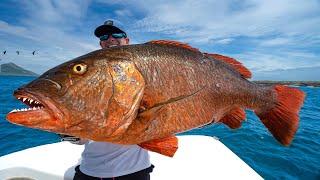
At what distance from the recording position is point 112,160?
3.57 m

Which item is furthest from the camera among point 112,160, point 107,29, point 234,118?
point 107,29

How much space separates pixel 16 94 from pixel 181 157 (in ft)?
14.2

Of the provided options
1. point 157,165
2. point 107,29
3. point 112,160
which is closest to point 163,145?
point 112,160

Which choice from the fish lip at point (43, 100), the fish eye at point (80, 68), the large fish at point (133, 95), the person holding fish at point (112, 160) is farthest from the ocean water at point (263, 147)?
the fish lip at point (43, 100)

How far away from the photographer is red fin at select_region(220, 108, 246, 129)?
2412 mm

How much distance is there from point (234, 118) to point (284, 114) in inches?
17.7

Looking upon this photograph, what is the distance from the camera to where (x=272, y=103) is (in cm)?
253

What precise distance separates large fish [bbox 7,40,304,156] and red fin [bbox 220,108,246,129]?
130 millimetres

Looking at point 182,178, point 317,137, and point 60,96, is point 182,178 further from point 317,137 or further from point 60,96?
point 317,137

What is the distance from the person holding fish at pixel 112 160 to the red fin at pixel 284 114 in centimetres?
173

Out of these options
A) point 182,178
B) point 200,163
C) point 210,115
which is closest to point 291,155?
point 200,163

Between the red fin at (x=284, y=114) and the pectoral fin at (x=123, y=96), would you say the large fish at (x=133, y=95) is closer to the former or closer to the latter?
the pectoral fin at (x=123, y=96)

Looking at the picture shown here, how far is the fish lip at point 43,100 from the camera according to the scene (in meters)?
1.67

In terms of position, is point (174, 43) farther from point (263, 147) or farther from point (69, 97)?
point (263, 147)
